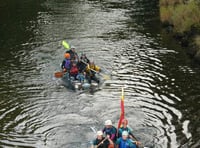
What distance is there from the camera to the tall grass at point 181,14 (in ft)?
122

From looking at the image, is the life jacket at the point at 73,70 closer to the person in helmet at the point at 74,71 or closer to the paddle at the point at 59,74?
the person in helmet at the point at 74,71

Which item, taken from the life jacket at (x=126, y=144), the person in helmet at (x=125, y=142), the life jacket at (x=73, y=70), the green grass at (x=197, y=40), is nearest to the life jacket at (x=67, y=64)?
the life jacket at (x=73, y=70)

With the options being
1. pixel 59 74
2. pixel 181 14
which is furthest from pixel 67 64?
pixel 181 14

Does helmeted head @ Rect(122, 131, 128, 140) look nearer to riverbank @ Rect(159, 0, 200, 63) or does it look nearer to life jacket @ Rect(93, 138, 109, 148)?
life jacket @ Rect(93, 138, 109, 148)

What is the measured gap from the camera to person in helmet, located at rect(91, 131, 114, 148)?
63.9ft

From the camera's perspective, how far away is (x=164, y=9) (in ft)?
147

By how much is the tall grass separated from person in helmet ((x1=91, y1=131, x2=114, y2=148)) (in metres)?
20.1

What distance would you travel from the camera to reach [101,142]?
19.5 m

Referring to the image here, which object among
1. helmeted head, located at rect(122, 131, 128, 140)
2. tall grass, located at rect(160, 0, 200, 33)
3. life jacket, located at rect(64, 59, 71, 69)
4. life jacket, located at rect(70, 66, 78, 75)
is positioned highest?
tall grass, located at rect(160, 0, 200, 33)

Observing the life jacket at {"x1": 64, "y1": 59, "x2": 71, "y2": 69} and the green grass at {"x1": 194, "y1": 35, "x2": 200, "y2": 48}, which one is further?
the green grass at {"x1": 194, "y1": 35, "x2": 200, "y2": 48}

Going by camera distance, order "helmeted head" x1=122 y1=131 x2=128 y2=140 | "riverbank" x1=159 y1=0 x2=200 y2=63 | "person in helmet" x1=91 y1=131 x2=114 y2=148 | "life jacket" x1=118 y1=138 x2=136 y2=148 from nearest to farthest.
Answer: "life jacket" x1=118 y1=138 x2=136 y2=148 → "helmeted head" x1=122 y1=131 x2=128 y2=140 → "person in helmet" x1=91 y1=131 x2=114 y2=148 → "riverbank" x1=159 y1=0 x2=200 y2=63

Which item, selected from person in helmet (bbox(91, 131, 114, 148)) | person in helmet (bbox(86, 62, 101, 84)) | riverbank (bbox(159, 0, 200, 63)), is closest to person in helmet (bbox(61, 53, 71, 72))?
person in helmet (bbox(86, 62, 101, 84))

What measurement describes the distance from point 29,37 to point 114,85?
16065 mm

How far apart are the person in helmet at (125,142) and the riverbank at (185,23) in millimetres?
15999
